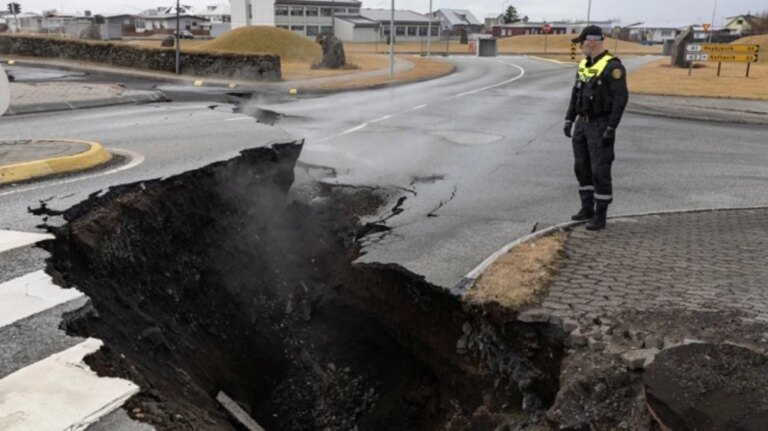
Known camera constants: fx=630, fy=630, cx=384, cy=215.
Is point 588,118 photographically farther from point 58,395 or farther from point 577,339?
point 58,395

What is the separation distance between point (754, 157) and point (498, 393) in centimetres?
863

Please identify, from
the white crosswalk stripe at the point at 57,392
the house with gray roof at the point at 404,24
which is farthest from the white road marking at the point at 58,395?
the house with gray roof at the point at 404,24

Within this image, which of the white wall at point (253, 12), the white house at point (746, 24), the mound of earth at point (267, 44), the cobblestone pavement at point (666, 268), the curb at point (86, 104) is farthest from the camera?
the white house at point (746, 24)

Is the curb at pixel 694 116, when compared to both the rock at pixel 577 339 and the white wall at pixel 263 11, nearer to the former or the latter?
the rock at pixel 577 339

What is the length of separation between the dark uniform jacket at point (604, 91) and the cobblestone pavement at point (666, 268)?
45.6 inches

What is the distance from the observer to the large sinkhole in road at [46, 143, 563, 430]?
4348 mm

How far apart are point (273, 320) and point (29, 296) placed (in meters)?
Answer: 3.00

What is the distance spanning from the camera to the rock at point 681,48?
111 feet

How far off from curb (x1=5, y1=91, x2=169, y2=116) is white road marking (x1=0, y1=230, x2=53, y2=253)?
9299mm

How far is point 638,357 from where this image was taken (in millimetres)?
3723

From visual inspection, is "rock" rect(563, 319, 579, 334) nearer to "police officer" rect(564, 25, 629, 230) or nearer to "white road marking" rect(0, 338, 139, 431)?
"police officer" rect(564, 25, 629, 230)

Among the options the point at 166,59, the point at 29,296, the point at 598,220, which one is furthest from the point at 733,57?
the point at 29,296

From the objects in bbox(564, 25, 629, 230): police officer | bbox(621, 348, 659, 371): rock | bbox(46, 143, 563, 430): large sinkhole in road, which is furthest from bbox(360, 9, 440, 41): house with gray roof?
bbox(621, 348, 659, 371): rock

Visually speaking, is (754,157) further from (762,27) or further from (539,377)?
(762,27)
